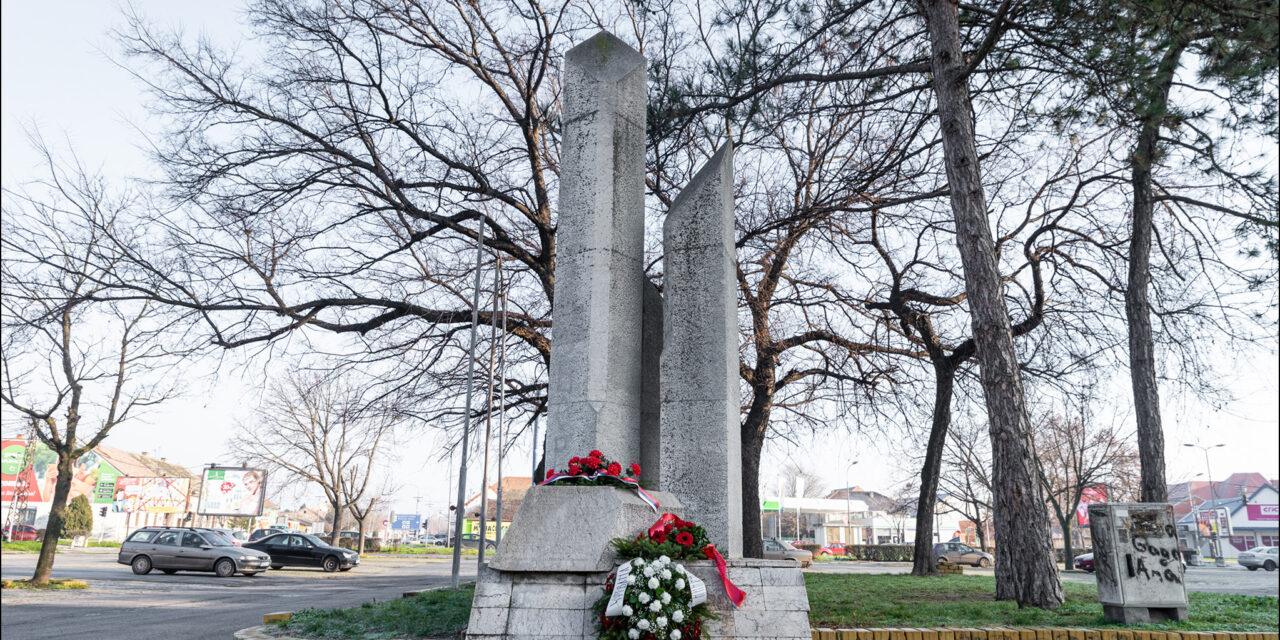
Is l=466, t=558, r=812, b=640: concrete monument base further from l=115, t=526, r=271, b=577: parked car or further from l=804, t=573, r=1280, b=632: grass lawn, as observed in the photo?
l=115, t=526, r=271, b=577: parked car

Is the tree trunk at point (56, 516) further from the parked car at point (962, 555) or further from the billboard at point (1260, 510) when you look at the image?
the billboard at point (1260, 510)

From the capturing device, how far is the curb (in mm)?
6727

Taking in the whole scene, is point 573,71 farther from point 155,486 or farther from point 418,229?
point 155,486

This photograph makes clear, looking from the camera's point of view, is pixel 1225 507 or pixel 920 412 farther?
pixel 1225 507

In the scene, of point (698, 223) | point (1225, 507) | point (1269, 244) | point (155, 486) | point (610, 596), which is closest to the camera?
point (610, 596)

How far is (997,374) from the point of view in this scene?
10289mm

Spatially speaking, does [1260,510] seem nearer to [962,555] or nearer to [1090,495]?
[1090,495]

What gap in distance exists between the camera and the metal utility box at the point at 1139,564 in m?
8.23

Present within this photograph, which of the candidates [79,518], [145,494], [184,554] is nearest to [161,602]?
[184,554]

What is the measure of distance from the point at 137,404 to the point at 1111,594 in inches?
735

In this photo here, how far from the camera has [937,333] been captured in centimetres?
1709

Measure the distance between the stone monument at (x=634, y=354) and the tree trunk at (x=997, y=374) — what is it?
4527mm

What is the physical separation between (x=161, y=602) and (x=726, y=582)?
12705 mm

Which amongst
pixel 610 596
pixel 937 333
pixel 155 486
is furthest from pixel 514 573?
pixel 155 486
